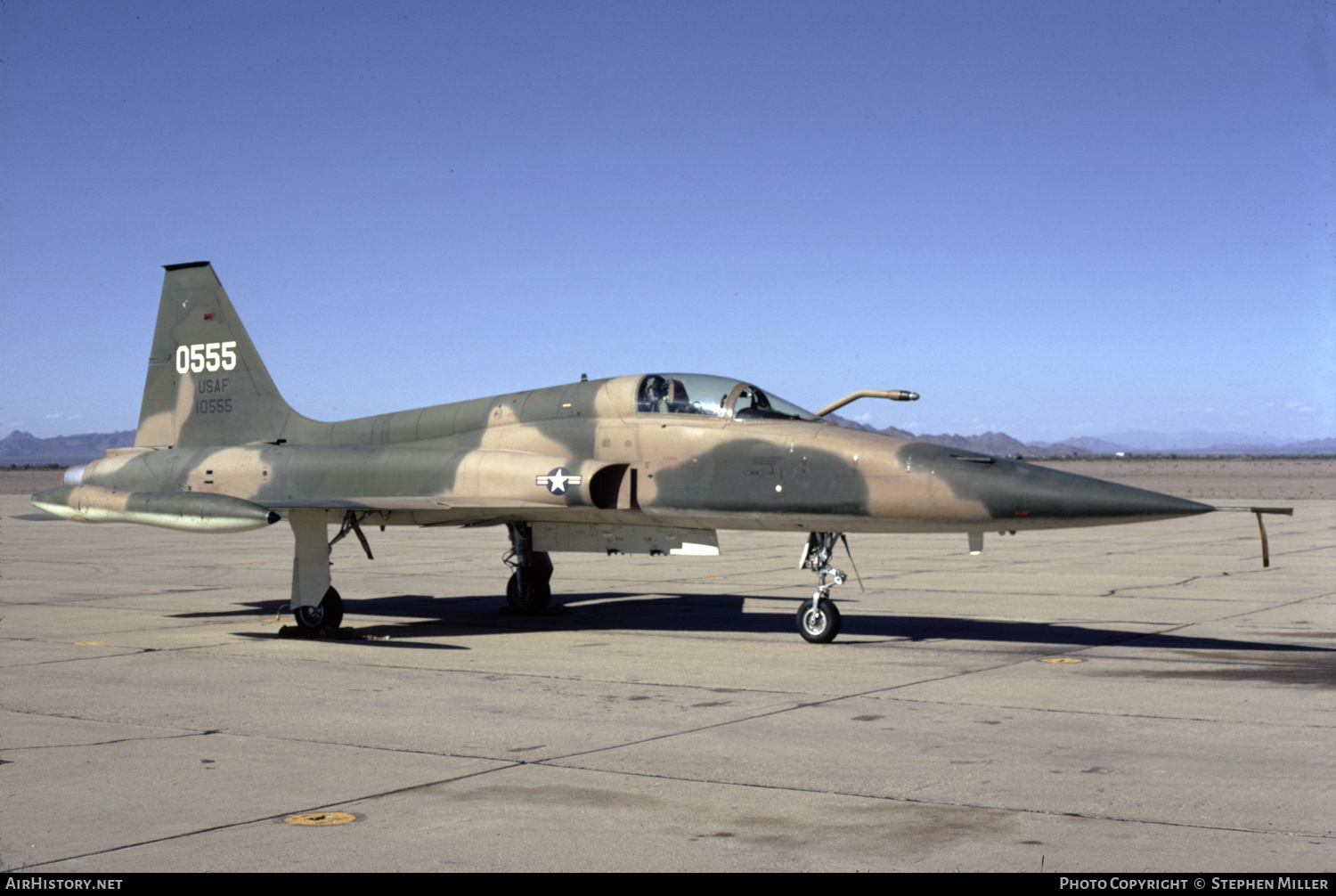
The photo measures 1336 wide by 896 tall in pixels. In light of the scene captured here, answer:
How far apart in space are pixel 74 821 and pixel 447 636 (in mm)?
7448

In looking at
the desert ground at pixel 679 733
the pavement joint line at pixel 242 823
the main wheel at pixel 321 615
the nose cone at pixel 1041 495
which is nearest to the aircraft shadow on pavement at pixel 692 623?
the desert ground at pixel 679 733

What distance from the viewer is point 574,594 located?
18.0 m

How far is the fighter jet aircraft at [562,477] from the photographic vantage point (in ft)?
36.9

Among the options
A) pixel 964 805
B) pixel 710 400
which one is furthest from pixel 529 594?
pixel 964 805

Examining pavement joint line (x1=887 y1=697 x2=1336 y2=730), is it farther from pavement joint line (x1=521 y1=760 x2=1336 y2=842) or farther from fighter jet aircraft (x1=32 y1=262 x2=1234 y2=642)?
pavement joint line (x1=521 y1=760 x2=1336 y2=842)

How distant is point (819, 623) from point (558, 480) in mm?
3140

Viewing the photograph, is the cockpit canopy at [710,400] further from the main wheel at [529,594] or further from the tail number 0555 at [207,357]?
the tail number 0555 at [207,357]

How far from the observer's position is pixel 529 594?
15.5 metres

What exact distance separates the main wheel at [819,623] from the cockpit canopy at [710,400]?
191 cm

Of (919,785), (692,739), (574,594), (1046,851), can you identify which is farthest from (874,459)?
(574,594)

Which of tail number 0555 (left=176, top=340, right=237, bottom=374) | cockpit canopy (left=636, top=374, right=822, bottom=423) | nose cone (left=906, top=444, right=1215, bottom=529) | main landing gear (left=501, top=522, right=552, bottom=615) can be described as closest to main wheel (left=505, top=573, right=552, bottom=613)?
main landing gear (left=501, top=522, right=552, bottom=615)

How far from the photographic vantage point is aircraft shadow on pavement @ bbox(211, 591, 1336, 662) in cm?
1245

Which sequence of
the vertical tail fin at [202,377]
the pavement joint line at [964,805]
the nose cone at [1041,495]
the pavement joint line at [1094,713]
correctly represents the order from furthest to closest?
the vertical tail fin at [202,377] → the nose cone at [1041,495] → the pavement joint line at [1094,713] → the pavement joint line at [964,805]
